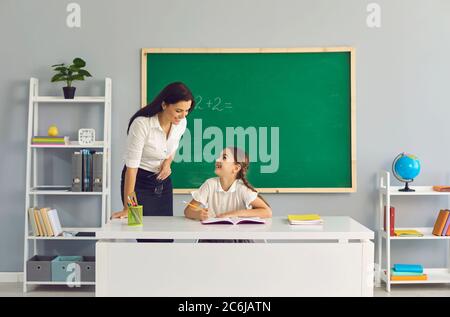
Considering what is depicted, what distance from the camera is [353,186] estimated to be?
478 cm

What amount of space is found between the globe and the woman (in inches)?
65.1

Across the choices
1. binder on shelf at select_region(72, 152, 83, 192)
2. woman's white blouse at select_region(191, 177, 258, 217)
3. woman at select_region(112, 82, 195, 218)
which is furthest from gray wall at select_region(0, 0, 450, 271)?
woman's white blouse at select_region(191, 177, 258, 217)

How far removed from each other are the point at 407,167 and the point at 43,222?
8.78 feet

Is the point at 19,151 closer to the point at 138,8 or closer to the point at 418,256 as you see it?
the point at 138,8

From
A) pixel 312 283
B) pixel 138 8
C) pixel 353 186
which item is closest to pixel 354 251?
pixel 312 283

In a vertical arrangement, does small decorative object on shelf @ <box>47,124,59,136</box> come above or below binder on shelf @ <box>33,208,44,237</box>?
above

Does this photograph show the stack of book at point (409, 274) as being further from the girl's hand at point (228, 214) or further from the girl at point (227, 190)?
the girl's hand at point (228, 214)

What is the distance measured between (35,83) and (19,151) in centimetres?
54

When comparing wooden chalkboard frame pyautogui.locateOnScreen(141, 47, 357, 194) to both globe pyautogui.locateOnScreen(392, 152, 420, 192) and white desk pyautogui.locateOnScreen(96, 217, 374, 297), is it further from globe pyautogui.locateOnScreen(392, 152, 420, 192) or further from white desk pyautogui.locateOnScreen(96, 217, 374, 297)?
white desk pyautogui.locateOnScreen(96, 217, 374, 297)

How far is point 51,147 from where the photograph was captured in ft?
15.6

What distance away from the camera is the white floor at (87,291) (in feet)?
14.8

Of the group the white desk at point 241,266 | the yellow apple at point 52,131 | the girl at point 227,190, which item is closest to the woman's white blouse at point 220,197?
the girl at point 227,190

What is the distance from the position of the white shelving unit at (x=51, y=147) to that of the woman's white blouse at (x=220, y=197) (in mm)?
1324

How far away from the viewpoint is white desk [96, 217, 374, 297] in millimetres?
2912
